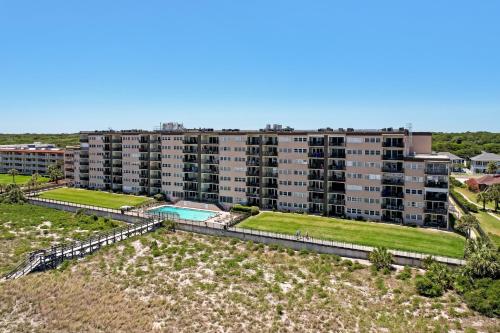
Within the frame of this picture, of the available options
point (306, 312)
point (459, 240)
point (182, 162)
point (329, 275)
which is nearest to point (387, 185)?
point (459, 240)

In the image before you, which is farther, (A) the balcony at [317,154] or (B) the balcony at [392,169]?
(A) the balcony at [317,154]

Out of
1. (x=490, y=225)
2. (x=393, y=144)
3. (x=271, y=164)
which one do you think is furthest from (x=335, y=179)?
(x=490, y=225)

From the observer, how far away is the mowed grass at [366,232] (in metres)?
52.0

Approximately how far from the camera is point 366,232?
193 ft

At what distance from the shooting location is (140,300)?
38.9 meters

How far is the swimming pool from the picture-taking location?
235ft

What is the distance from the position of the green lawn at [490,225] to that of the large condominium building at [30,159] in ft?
391

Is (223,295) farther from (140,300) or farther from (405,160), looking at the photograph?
(405,160)

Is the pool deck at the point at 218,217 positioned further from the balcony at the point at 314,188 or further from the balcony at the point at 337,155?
the balcony at the point at 337,155

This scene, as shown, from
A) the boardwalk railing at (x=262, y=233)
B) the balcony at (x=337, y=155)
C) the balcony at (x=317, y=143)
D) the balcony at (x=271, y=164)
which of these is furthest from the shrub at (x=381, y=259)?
the balcony at (x=271, y=164)

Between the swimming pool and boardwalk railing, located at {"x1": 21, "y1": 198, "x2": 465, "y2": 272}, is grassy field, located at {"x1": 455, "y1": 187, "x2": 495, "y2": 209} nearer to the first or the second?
boardwalk railing, located at {"x1": 21, "y1": 198, "x2": 465, "y2": 272}

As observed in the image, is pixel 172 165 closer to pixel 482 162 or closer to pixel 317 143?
pixel 317 143

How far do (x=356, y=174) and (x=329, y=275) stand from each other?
87.5ft

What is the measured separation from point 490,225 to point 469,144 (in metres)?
123
